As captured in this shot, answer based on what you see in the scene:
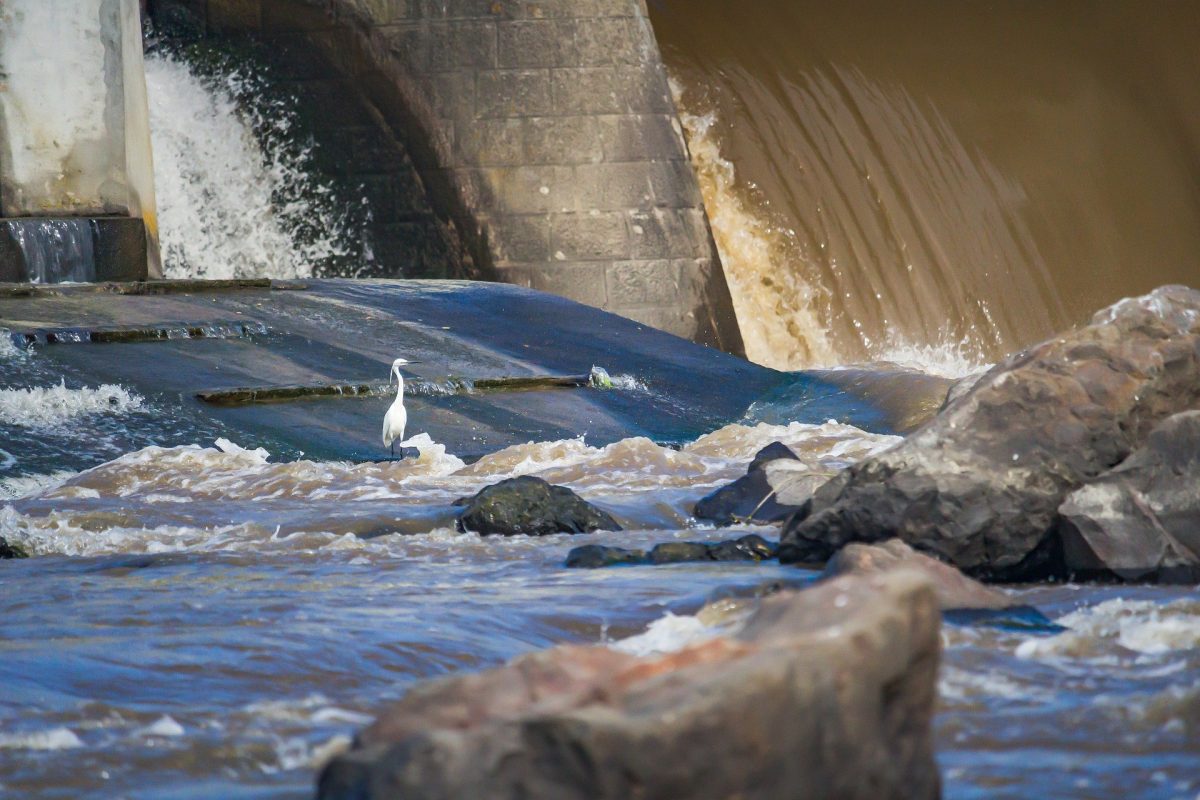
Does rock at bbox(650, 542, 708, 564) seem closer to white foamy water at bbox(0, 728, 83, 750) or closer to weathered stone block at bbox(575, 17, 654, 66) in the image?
white foamy water at bbox(0, 728, 83, 750)

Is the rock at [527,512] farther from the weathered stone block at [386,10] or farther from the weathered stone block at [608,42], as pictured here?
the weathered stone block at [386,10]

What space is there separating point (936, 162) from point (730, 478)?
9521 millimetres

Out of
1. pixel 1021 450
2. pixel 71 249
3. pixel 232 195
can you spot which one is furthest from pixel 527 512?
pixel 232 195

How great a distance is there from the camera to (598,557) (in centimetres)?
557

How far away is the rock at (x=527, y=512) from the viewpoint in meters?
6.38

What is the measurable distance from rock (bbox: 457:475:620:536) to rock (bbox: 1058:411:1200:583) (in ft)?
6.78

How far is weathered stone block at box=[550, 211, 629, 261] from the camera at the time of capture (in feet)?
46.6

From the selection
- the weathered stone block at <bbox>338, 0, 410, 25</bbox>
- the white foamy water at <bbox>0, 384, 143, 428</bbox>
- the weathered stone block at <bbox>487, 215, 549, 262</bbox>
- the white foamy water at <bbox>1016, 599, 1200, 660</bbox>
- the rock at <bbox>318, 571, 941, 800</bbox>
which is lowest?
the white foamy water at <bbox>1016, 599, 1200, 660</bbox>

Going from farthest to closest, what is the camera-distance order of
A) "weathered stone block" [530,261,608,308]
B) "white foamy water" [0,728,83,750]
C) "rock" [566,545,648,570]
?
"weathered stone block" [530,261,608,308]
"rock" [566,545,648,570]
"white foamy water" [0,728,83,750]

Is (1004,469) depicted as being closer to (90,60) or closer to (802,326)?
(90,60)

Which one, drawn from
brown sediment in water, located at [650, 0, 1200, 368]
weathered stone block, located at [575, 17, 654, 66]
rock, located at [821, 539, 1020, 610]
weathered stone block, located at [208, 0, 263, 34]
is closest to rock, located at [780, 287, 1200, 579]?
rock, located at [821, 539, 1020, 610]

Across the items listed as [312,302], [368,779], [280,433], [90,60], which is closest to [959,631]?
[368,779]

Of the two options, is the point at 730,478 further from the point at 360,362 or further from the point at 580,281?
the point at 580,281

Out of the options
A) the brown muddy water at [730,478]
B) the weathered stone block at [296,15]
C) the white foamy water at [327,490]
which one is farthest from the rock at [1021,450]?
the weathered stone block at [296,15]
